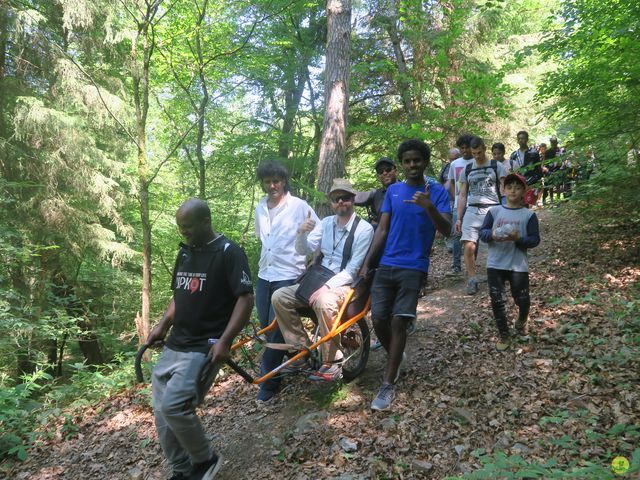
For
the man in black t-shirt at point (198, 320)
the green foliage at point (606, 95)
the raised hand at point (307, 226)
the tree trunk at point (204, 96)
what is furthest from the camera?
the tree trunk at point (204, 96)

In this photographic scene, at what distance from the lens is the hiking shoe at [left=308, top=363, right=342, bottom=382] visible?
12.8ft

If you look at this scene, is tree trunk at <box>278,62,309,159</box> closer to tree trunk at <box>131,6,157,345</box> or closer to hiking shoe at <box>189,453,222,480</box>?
tree trunk at <box>131,6,157,345</box>

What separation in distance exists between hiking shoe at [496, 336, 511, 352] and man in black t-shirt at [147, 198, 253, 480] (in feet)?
9.52

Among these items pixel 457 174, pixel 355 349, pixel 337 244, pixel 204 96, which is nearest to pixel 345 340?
pixel 355 349

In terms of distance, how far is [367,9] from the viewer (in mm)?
13344

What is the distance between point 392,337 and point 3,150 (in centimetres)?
1041

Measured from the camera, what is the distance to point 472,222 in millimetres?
5898

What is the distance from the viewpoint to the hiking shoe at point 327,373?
3887 millimetres

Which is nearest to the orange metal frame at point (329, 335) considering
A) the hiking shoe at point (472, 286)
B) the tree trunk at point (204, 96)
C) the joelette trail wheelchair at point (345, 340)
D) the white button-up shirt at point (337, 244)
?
the joelette trail wheelchair at point (345, 340)

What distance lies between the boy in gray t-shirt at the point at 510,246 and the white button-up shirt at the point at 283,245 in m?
1.91

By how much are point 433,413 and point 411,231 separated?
1.59 m

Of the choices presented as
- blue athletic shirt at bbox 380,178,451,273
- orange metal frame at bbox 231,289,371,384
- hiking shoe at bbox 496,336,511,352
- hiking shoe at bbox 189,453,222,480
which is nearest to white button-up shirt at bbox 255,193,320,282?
orange metal frame at bbox 231,289,371,384

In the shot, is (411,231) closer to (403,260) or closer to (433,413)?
(403,260)

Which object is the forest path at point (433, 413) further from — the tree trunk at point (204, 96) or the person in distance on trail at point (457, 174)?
the tree trunk at point (204, 96)
